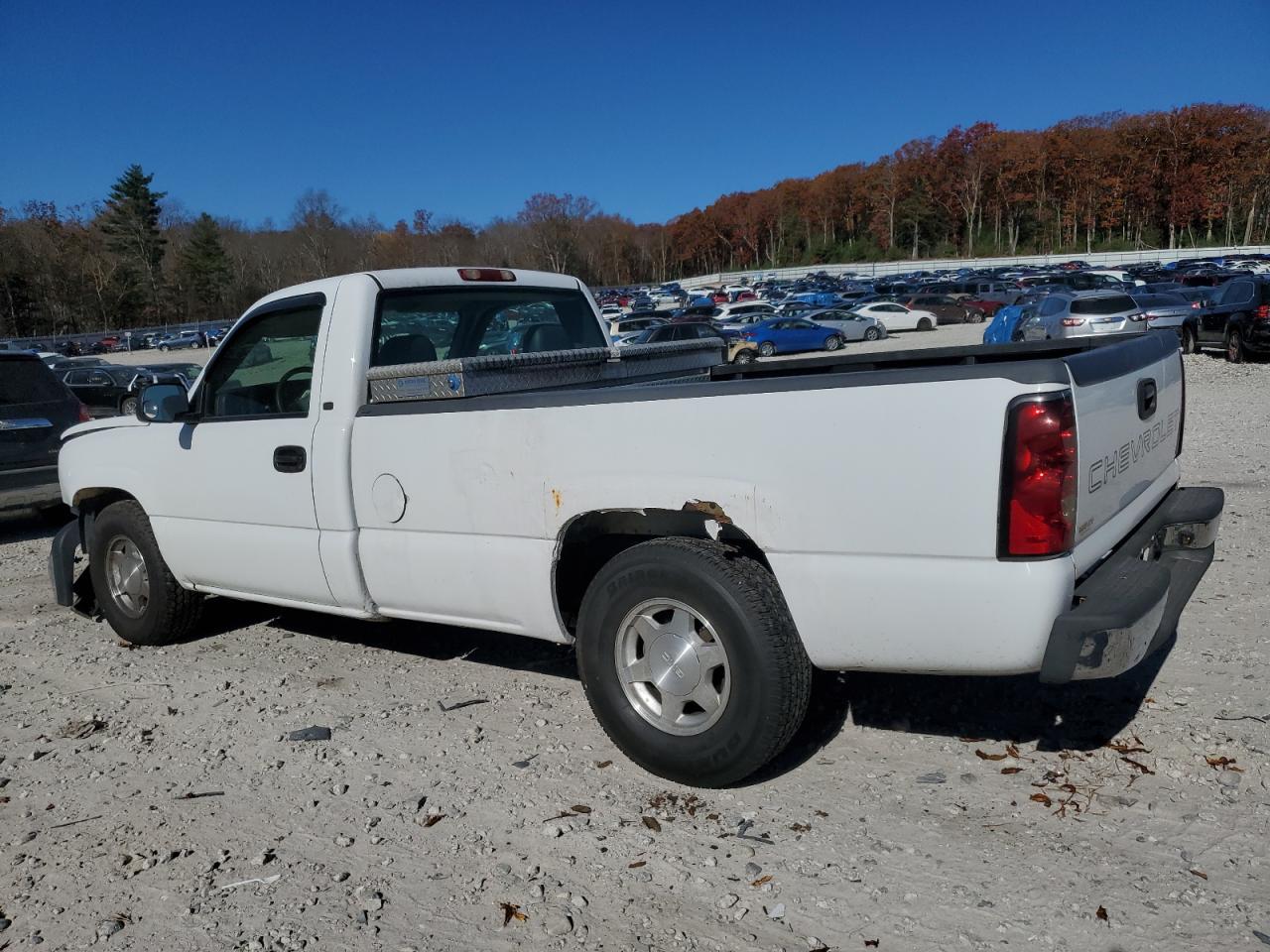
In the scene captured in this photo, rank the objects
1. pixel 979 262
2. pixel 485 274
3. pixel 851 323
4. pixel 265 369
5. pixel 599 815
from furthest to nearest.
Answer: pixel 979 262 → pixel 851 323 → pixel 485 274 → pixel 265 369 → pixel 599 815

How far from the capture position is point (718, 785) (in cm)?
345

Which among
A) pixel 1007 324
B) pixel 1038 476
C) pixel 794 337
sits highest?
pixel 1038 476

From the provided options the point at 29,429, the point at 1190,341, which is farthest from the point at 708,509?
the point at 1190,341

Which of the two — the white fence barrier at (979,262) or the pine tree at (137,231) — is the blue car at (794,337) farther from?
the pine tree at (137,231)

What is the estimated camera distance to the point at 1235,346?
18438mm

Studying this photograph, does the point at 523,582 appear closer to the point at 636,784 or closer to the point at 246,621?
the point at 636,784

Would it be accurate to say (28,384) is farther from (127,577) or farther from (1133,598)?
(1133,598)

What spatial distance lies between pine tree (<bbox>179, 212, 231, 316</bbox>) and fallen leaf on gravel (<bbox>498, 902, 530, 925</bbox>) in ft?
359

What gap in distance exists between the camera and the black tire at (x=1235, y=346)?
1825 cm

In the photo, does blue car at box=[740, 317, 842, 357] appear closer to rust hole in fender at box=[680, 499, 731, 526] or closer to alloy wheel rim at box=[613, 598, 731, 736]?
alloy wheel rim at box=[613, 598, 731, 736]

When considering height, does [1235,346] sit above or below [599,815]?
above

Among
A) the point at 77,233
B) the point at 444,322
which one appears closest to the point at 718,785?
the point at 444,322

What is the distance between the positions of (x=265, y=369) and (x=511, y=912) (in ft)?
10.3

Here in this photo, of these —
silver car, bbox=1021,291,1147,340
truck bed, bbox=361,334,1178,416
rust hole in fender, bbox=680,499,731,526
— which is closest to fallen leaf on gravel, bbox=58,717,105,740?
truck bed, bbox=361,334,1178,416
